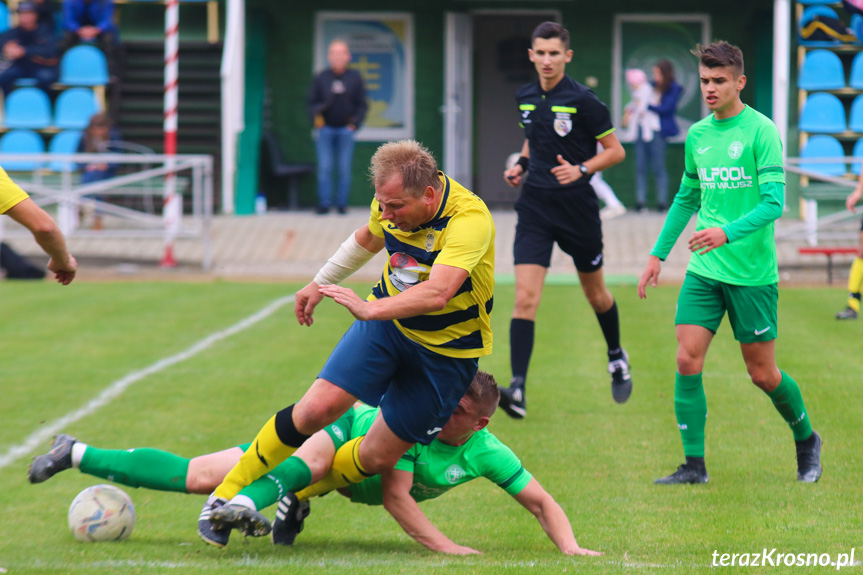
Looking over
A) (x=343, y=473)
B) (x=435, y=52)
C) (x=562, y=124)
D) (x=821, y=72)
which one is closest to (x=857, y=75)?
(x=821, y=72)

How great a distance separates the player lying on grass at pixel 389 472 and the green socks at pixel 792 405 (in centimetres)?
158

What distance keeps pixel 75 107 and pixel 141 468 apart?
618 inches

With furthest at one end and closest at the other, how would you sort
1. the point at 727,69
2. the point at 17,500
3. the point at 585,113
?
the point at 585,113, the point at 17,500, the point at 727,69

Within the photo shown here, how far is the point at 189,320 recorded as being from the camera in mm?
11641

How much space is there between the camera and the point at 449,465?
5070mm

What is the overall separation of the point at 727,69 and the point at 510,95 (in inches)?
652

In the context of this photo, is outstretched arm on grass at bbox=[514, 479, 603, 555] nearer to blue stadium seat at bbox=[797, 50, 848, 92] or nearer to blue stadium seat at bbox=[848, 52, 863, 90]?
blue stadium seat at bbox=[797, 50, 848, 92]

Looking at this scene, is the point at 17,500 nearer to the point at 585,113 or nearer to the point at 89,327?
the point at 585,113

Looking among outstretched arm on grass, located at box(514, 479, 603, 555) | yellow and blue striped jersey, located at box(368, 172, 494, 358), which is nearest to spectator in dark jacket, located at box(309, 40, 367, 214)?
yellow and blue striped jersey, located at box(368, 172, 494, 358)

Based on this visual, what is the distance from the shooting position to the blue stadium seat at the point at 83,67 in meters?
19.6

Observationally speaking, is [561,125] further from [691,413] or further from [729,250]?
[691,413]

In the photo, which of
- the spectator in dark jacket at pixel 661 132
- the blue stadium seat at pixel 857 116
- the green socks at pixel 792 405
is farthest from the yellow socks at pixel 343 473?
the blue stadium seat at pixel 857 116

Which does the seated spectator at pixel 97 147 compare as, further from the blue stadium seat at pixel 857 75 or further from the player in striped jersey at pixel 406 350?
the blue stadium seat at pixel 857 75

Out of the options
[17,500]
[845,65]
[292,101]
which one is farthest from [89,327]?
[845,65]
